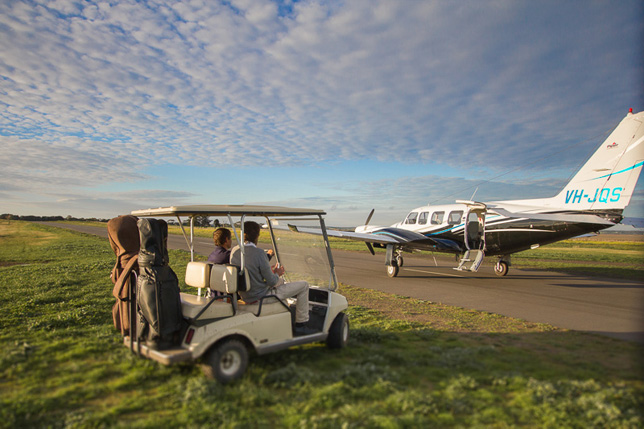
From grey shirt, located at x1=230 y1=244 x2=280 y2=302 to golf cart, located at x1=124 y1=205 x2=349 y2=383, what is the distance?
128 millimetres

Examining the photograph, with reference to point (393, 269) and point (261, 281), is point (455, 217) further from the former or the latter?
point (261, 281)

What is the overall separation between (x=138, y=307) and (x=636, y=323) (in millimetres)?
9759

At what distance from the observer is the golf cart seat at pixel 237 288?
488 centimetres

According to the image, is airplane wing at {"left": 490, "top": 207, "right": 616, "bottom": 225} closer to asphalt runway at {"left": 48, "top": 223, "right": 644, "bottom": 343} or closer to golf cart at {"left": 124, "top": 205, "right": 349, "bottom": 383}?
asphalt runway at {"left": 48, "top": 223, "right": 644, "bottom": 343}

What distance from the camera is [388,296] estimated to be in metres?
11.3

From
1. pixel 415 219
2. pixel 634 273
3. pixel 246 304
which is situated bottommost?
pixel 634 273

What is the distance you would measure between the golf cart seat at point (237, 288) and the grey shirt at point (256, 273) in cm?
11

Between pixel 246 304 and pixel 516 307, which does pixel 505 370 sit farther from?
pixel 516 307

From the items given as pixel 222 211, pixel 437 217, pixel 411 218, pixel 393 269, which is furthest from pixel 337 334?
pixel 411 218

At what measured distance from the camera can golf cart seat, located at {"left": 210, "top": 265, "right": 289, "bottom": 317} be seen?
4883 mm

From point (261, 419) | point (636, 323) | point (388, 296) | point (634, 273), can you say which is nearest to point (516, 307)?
Answer: point (636, 323)

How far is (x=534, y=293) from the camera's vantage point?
12.0m

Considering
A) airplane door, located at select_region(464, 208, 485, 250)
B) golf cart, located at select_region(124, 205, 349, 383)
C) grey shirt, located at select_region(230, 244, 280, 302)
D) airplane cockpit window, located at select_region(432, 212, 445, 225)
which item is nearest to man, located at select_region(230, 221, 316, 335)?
grey shirt, located at select_region(230, 244, 280, 302)

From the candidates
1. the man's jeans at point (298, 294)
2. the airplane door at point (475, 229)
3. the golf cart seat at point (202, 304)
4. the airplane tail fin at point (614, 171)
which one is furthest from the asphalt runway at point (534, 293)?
the golf cart seat at point (202, 304)
